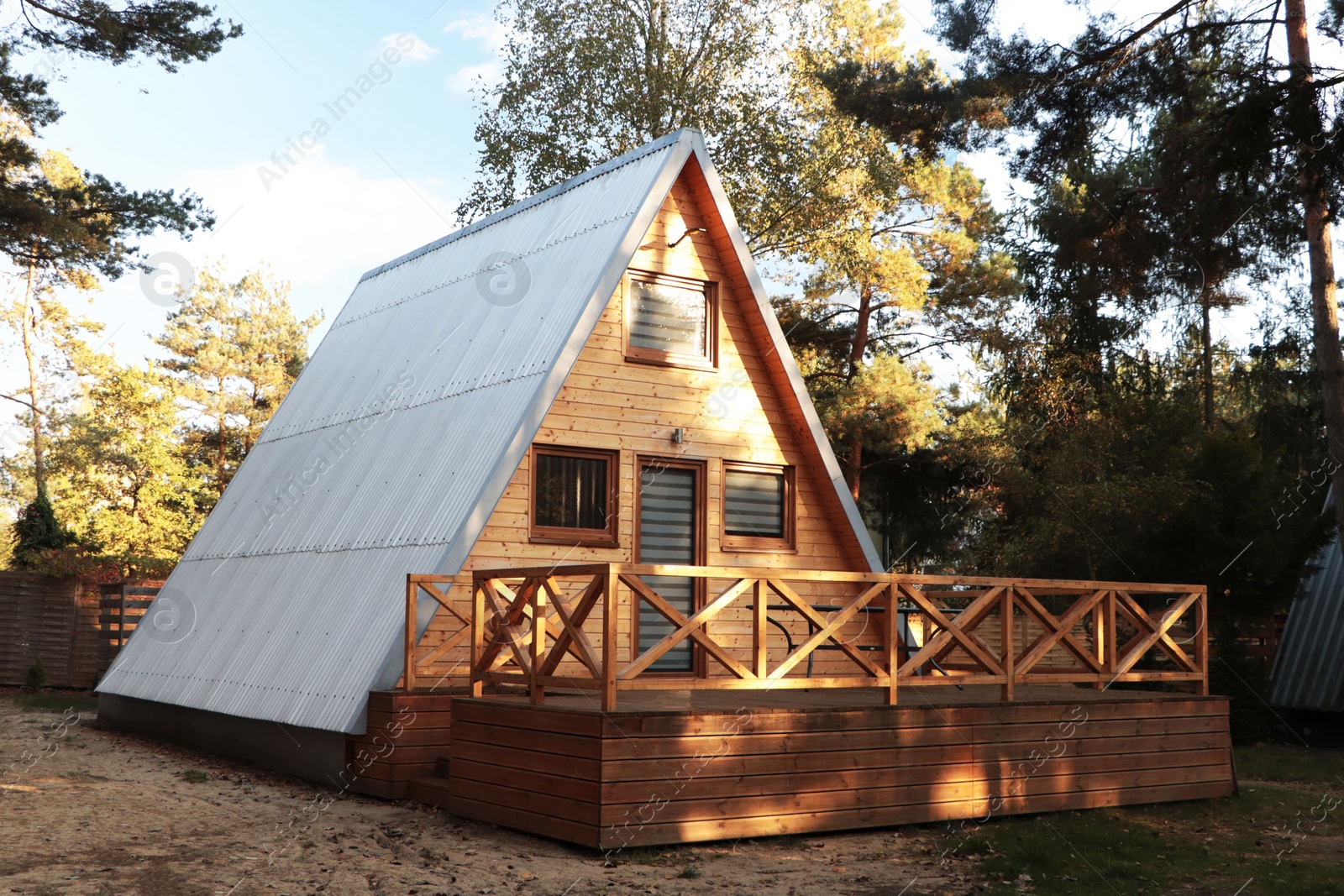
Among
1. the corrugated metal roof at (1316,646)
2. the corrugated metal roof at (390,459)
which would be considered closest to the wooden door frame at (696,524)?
the corrugated metal roof at (390,459)

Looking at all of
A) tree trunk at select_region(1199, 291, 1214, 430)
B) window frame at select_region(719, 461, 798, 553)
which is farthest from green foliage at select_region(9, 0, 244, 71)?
tree trunk at select_region(1199, 291, 1214, 430)

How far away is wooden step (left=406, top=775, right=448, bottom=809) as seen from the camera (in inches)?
361

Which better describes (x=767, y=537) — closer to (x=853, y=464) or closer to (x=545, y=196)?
(x=545, y=196)

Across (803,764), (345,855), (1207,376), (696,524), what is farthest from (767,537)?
(1207,376)

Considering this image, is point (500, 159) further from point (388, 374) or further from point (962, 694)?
point (962, 694)

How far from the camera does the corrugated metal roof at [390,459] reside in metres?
10.6

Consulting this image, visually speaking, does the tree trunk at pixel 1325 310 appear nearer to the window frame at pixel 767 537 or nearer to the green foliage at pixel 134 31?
the window frame at pixel 767 537

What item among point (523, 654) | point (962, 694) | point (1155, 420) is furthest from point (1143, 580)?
point (523, 654)

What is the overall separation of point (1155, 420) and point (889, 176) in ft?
25.3

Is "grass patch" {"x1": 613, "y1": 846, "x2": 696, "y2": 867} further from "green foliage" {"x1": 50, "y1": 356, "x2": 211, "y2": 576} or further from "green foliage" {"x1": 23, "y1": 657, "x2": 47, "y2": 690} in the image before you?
"green foliage" {"x1": 50, "y1": 356, "x2": 211, "y2": 576}

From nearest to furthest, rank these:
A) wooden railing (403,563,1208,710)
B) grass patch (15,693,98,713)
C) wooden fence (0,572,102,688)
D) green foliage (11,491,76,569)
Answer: wooden railing (403,563,1208,710) → grass patch (15,693,98,713) → wooden fence (0,572,102,688) → green foliage (11,491,76,569)

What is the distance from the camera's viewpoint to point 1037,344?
84.3 ft

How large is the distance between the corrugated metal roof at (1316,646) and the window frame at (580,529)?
10.2 metres

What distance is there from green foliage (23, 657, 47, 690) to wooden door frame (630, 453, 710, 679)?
12159 mm
